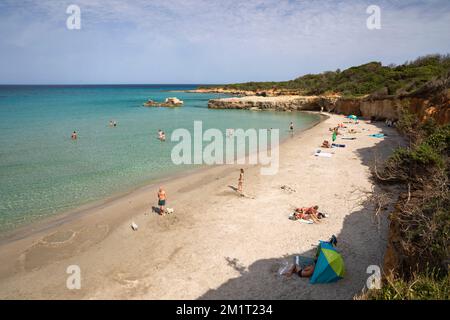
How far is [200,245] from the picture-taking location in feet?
32.3

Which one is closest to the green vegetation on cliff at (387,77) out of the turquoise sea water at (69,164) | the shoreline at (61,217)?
the turquoise sea water at (69,164)

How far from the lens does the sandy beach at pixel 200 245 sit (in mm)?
7773

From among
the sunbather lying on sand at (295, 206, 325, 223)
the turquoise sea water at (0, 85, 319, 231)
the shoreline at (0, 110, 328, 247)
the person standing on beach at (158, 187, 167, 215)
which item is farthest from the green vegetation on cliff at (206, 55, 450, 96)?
the person standing on beach at (158, 187, 167, 215)

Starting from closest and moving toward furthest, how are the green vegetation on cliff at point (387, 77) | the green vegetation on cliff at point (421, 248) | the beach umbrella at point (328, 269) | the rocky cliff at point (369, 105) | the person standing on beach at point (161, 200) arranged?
1. the green vegetation on cliff at point (421, 248)
2. the beach umbrella at point (328, 269)
3. the person standing on beach at point (161, 200)
4. the rocky cliff at point (369, 105)
5. the green vegetation on cliff at point (387, 77)

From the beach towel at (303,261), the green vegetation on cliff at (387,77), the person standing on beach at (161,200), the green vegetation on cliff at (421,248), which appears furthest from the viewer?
the green vegetation on cliff at (387,77)

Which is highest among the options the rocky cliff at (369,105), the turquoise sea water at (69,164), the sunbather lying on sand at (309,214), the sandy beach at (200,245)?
the rocky cliff at (369,105)

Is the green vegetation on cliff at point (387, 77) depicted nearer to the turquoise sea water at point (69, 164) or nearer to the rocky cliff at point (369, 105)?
the rocky cliff at point (369, 105)

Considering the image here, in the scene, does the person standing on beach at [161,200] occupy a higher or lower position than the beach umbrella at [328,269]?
higher

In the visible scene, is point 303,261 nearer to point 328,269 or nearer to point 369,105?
point 328,269

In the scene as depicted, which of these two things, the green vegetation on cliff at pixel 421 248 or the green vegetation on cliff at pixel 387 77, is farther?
the green vegetation on cliff at pixel 387 77

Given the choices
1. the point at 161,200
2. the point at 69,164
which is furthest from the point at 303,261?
the point at 69,164

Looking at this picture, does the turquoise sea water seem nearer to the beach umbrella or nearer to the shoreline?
the shoreline
